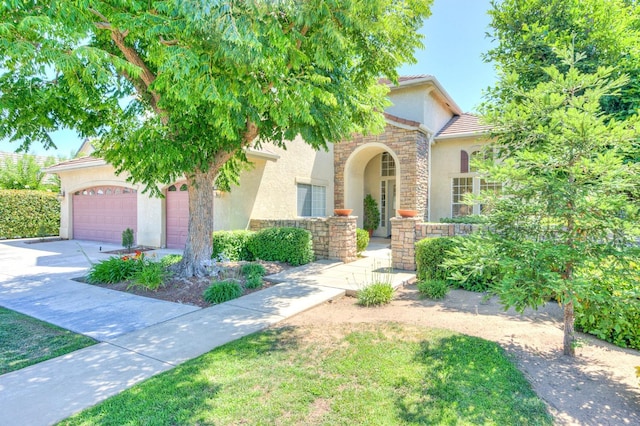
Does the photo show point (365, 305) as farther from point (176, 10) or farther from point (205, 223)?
point (176, 10)

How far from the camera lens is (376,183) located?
18.2 metres

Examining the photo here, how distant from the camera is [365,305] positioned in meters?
6.62

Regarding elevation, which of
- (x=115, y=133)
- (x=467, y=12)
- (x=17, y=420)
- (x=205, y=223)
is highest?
(x=467, y=12)

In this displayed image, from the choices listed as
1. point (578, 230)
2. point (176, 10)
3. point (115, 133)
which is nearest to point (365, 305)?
point (578, 230)

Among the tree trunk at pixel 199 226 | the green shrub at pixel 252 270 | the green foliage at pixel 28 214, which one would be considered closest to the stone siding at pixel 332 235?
the green shrub at pixel 252 270

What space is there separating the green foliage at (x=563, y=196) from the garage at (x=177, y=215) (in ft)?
36.2

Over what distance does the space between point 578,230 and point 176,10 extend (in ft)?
18.5

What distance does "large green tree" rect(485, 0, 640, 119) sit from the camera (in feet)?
25.3

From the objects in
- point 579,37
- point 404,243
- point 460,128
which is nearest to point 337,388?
point 404,243

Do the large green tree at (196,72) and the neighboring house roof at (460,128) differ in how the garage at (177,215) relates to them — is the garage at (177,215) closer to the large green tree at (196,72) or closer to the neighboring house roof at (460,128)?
the large green tree at (196,72)

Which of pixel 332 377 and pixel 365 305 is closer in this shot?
pixel 332 377

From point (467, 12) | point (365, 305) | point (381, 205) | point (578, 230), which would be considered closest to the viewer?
point (578, 230)

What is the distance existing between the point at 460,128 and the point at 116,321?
15.1 metres

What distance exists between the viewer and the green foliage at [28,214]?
55.2 feet
